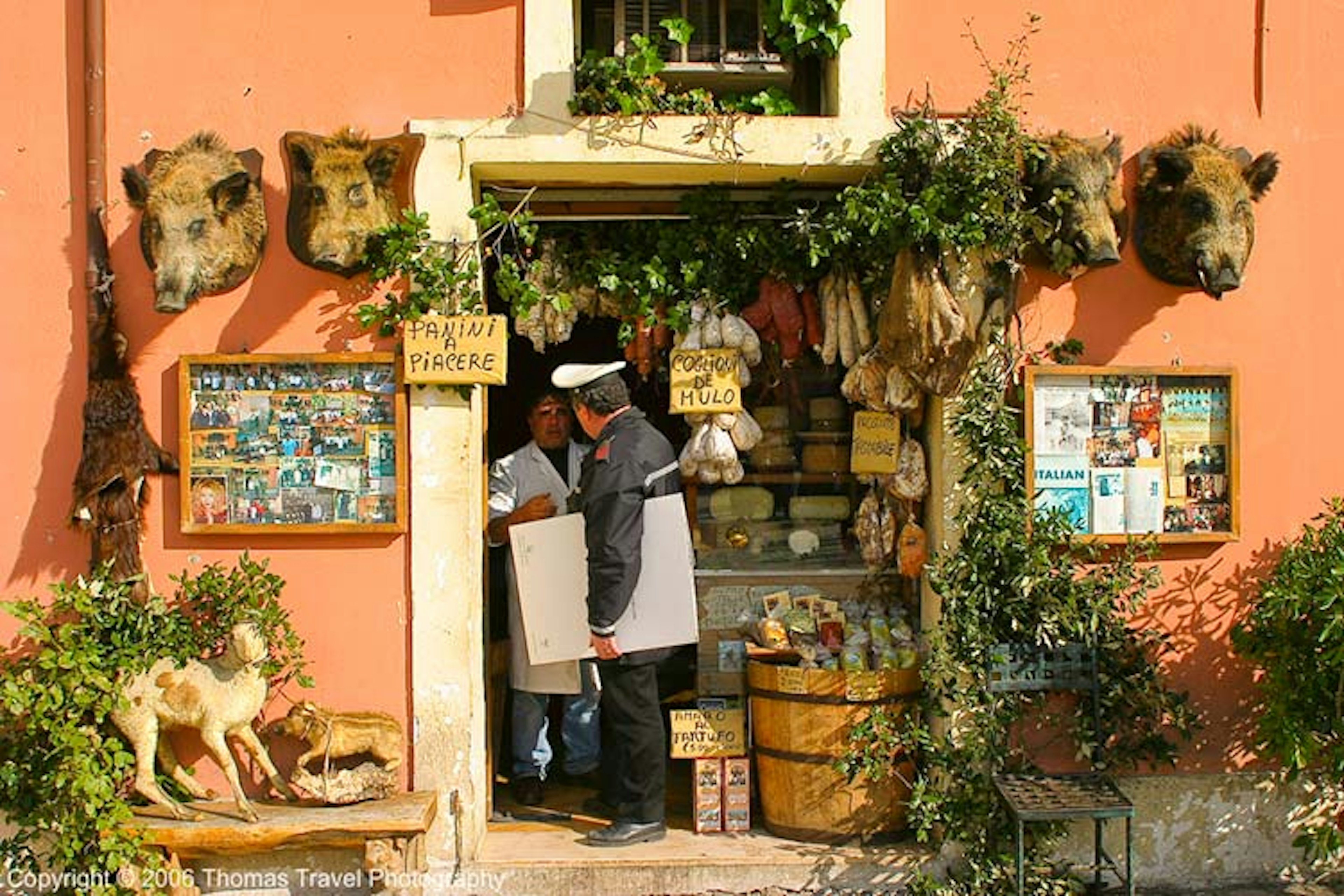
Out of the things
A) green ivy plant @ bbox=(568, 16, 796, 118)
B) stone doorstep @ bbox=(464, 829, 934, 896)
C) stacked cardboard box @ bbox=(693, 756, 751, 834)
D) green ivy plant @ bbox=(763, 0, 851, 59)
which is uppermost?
green ivy plant @ bbox=(763, 0, 851, 59)

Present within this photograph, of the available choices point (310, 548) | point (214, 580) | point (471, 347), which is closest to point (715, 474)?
point (471, 347)

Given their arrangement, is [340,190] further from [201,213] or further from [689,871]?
[689,871]

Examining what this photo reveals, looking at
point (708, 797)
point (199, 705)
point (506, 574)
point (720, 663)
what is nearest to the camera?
point (199, 705)

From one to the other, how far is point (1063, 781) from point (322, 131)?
3.85 meters

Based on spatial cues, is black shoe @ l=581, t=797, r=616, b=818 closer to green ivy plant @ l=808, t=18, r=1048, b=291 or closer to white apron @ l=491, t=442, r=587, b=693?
white apron @ l=491, t=442, r=587, b=693

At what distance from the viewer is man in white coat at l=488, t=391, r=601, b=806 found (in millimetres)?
6145

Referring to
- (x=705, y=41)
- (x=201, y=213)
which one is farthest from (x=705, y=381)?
(x=201, y=213)

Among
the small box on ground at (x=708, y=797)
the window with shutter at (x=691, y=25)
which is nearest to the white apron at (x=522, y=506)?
the small box on ground at (x=708, y=797)

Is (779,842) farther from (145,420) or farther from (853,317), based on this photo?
(145,420)

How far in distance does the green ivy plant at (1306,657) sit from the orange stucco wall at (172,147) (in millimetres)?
3445

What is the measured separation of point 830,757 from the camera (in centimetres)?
546

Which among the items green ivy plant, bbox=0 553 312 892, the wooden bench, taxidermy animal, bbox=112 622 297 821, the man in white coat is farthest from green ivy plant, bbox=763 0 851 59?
the wooden bench

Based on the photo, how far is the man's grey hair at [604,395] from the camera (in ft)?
18.4

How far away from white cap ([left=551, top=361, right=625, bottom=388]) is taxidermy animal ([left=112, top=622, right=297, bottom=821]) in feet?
5.14
